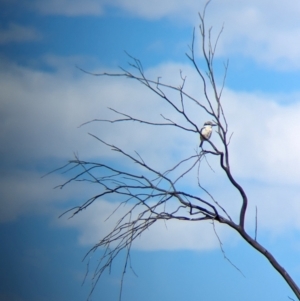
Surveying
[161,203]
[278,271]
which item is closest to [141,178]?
[161,203]

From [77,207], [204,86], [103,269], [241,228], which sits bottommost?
[103,269]

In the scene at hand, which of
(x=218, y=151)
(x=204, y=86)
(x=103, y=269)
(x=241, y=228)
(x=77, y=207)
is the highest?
(x=204, y=86)

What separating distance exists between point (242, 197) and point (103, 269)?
66 centimetres

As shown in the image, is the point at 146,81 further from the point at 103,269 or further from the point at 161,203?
the point at 103,269

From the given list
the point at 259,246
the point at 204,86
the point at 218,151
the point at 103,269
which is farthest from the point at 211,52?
the point at 103,269

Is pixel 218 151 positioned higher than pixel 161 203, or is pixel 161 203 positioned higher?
pixel 218 151

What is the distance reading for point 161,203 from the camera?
2.54 m

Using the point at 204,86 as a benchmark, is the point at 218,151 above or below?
below

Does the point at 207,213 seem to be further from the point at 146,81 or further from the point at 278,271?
the point at 146,81

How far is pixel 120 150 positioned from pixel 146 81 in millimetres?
325

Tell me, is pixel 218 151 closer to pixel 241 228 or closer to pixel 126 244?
pixel 241 228

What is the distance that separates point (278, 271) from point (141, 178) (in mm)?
698

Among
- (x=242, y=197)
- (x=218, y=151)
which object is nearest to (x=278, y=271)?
(x=242, y=197)

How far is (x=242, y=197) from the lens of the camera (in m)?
2.58
